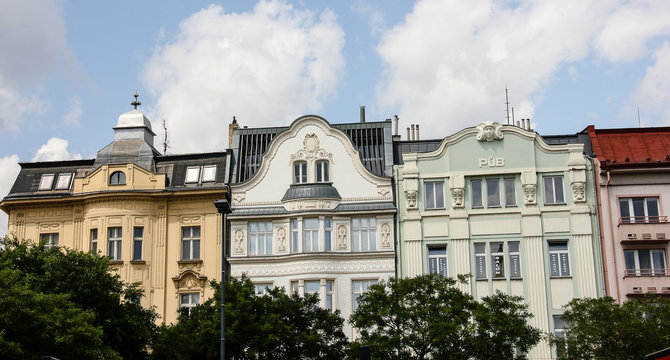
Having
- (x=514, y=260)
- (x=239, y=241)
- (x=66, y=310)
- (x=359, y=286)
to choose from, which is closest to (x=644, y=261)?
(x=514, y=260)

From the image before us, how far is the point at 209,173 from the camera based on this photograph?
49.5 metres

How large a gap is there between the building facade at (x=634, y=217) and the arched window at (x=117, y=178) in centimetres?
2468

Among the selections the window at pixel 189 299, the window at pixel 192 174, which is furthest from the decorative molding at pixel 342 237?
the window at pixel 192 174

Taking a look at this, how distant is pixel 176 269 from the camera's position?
1869 inches

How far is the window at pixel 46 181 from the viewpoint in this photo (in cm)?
5009

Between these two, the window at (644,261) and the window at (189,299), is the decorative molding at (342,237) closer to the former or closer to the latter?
the window at (189,299)

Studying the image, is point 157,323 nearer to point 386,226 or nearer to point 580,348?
point 386,226

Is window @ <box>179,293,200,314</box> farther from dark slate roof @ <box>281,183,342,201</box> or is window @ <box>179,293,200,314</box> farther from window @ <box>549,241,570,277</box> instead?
window @ <box>549,241,570,277</box>

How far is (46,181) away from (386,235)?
19.0 metres

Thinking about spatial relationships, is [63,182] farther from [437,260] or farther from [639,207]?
[639,207]

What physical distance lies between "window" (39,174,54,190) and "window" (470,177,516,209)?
22.8m

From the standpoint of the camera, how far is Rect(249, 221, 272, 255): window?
4709 cm

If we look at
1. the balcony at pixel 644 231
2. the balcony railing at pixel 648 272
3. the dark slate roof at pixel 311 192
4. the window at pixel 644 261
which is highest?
the dark slate roof at pixel 311 192

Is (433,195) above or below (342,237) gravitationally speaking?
above
